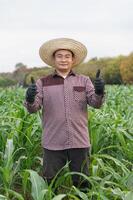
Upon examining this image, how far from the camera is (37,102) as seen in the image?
3.68m

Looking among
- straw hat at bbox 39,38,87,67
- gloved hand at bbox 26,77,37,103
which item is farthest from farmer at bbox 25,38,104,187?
gloved hand at bbox 26,77,37,103

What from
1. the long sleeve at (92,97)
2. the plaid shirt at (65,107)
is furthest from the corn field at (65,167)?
the long sleeve at (92,97)

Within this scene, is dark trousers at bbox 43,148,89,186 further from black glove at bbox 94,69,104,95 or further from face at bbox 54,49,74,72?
face at bbox 54,49,74,72

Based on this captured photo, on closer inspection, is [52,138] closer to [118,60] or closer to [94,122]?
[94,122]

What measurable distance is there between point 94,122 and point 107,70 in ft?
151

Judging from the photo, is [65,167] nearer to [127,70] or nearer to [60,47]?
[60,47]

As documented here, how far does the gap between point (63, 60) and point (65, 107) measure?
0.36 m

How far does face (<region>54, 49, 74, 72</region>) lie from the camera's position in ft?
12.1

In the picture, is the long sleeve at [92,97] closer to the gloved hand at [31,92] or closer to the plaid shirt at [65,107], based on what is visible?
the plaid shirt at [65,107]

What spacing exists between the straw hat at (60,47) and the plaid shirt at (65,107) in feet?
0.52

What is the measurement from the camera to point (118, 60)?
184ft

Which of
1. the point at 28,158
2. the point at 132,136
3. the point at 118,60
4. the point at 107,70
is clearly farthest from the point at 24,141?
the point at 118,60

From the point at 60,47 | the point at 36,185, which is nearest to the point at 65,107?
the point at 60,47

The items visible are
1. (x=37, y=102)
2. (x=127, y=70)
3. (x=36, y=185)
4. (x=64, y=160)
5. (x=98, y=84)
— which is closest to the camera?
(x=36, y=185)
